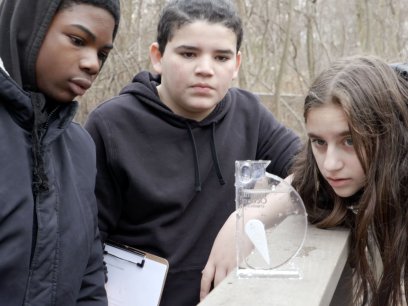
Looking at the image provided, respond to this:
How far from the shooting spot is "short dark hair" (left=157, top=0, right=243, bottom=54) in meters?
2.27

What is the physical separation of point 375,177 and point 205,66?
2.30 feet

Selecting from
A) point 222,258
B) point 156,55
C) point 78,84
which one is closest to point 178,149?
point 156,55

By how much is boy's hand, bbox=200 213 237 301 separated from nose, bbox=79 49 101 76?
0.61m

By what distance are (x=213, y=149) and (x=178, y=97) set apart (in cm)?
23

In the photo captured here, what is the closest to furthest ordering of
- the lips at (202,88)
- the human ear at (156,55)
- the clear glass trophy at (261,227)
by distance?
1. the clear glass trophy at (261,227)
2. the lips at (202,88)
3. the human ear at (156,55)

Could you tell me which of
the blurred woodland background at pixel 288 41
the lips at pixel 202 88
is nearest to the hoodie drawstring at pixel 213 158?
the lips at pixel 202 88

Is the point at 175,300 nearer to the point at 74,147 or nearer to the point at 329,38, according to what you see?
the point at 74,147

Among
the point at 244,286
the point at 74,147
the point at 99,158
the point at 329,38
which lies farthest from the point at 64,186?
the point at 329,38

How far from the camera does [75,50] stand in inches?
64.4

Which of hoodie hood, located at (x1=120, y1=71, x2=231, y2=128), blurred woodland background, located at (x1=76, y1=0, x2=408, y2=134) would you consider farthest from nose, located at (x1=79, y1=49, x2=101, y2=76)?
blurred woodland background, located at (x1=76, y1=0, x2=408, y2=134)

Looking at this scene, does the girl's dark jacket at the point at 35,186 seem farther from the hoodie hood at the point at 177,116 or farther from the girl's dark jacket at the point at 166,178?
the hoodie hood at the point at 177,116

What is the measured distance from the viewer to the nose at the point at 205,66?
Answer: 2168mm

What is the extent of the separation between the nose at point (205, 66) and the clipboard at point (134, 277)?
65cm

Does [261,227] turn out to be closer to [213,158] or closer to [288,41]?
[213,158]
